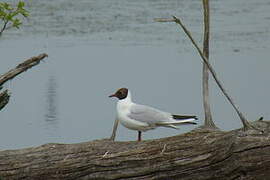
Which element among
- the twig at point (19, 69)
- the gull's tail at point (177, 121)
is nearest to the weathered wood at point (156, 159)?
the twig at point (19, 69)

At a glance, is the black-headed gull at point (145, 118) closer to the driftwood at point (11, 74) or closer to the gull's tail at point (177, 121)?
the gull's tail at point (177, 121)

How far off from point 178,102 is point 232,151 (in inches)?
150

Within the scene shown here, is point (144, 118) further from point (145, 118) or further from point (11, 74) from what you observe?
point (11, 74)

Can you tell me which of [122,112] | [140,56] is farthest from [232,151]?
[140,56]

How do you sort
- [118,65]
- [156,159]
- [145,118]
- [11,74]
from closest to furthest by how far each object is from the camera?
[156,159]
[11,74]
[145,118]
[118,65]

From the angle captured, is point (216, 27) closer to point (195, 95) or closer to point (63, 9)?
point (63, 9)

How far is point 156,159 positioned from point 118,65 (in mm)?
5216

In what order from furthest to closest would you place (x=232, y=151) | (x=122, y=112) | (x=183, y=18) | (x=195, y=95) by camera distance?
(x=183, y=18) < (x=195, y=95) < (x=122, y=112) < (x=232, y=151)

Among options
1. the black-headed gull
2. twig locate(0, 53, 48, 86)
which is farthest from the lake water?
twig locate(0, 53, 48, 86)

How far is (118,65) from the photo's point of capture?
10125 millimetres

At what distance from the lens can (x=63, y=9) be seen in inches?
513

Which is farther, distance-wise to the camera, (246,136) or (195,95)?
(195,95)

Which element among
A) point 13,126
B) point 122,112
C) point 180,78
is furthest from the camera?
point 180,78

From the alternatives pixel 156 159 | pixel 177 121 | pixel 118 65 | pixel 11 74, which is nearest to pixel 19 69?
pixel 11 74
